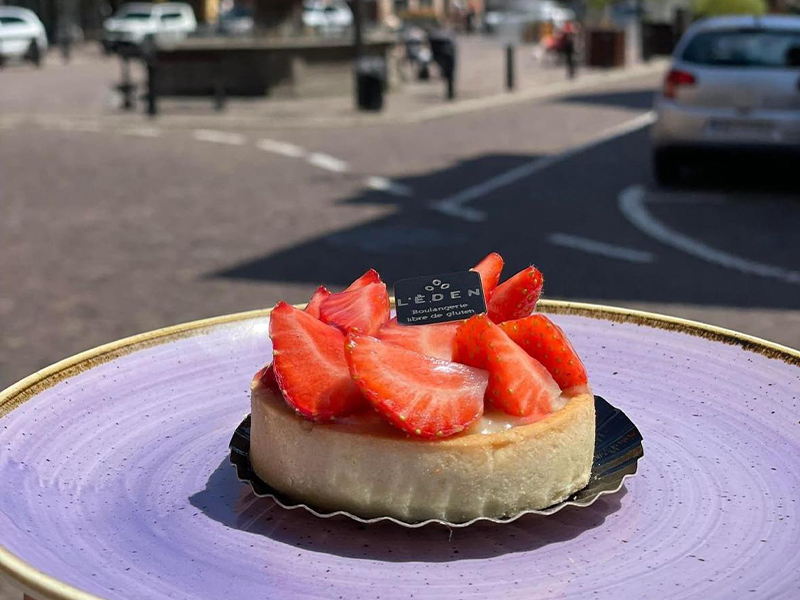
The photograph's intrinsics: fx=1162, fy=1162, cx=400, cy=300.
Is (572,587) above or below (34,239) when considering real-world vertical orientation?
above

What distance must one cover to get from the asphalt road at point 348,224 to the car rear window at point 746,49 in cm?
145

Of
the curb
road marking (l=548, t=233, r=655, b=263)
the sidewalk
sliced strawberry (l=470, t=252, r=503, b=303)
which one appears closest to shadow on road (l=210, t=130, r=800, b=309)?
road marking (l=548, t=233, r=655, b=263)


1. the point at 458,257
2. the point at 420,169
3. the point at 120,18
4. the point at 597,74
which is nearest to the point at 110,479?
the point at 458,257

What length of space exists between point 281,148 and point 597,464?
15.2 m

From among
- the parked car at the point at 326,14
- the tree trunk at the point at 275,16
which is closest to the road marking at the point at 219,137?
the tree trunk at the point at 275,16

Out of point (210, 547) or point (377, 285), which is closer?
point (210, 547)

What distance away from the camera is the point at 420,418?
2.00m

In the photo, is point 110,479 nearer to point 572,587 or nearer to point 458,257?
point 572,587

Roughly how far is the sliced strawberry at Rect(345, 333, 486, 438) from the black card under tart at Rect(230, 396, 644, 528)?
0.56 feet

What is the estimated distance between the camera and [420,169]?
15023 millimetres

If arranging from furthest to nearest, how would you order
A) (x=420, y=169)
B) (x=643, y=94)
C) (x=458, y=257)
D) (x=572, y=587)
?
1. (x=643, y=94)
2. (x=420, y=169)
3. (x=458, y=257)
4. (x=572, y=587)

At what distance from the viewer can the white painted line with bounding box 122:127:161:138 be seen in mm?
18645

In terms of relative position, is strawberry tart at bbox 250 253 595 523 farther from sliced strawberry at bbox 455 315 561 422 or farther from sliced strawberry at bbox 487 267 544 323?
sliced strawberry at bbox 487 267 544 323

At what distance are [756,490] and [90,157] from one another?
1543cm
